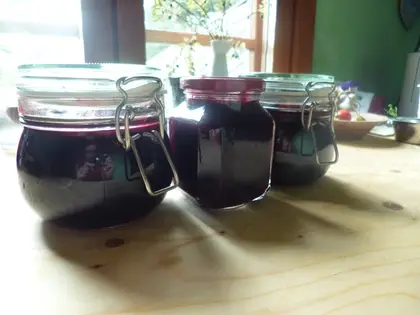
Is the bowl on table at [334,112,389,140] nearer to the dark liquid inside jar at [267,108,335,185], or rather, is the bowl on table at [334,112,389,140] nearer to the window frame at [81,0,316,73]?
the dark liquid inside jar at [267,108,335,185]

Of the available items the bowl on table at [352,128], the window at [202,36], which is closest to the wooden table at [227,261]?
the bowl on table at [352,128]

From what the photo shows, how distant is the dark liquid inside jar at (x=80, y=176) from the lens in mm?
287

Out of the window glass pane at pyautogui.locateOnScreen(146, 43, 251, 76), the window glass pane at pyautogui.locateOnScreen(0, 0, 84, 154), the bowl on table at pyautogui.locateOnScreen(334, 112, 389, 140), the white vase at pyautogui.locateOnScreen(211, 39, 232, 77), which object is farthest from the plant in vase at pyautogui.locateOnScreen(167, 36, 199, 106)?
the bowl on table at pyautogui.locateOnScreen(334, 112, 389, 140)

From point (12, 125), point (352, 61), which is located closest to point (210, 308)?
point (12, 125)

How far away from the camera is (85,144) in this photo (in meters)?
0.29

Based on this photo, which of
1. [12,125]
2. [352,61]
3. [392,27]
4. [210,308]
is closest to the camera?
[210,308]

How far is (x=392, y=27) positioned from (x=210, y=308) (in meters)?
1.63

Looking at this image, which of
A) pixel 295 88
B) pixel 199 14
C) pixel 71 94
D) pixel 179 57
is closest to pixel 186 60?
pixel 179 57

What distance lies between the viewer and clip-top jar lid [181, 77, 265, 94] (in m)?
0.34

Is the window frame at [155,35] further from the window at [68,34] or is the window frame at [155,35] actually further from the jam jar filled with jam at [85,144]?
the jam jar filled with jam at [85,144]

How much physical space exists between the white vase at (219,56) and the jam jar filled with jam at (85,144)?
21.4 inches

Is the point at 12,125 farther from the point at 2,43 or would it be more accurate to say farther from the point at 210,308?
the point at 210,308

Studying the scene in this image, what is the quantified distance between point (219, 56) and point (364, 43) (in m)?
0.85

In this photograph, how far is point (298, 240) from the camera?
1.01 ft
